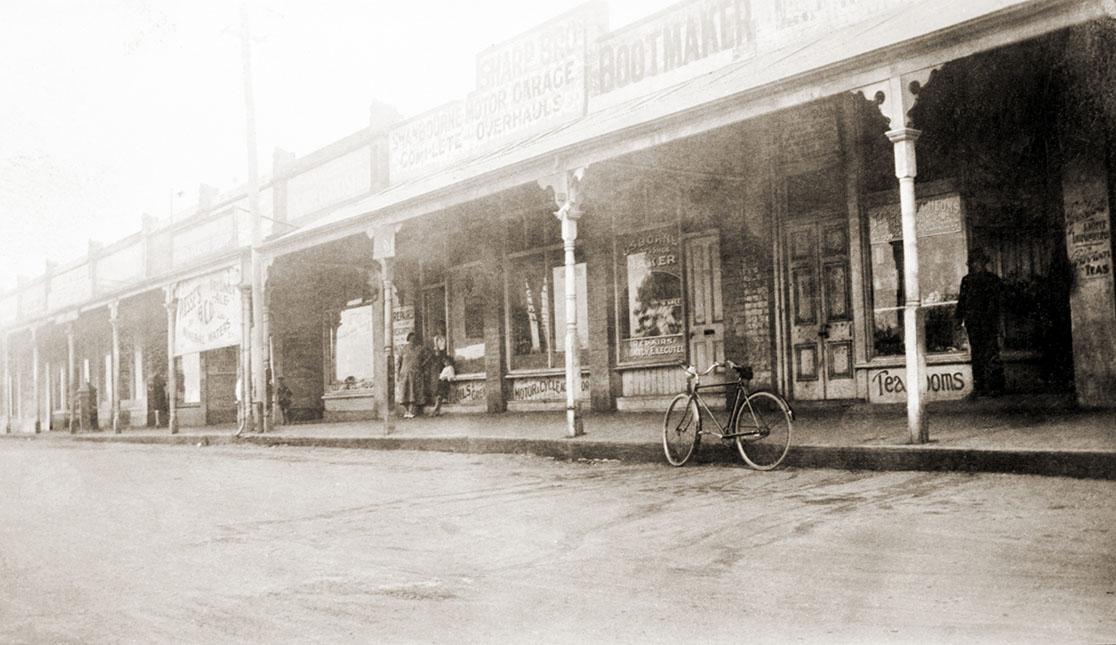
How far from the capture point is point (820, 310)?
464 inches

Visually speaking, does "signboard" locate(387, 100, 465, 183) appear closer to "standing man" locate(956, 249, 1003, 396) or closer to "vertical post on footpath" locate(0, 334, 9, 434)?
"standing man" locate(956, 249, 1003, 396)

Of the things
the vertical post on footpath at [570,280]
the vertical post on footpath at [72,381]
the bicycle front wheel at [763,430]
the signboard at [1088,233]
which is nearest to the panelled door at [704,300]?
the vertical post on footpath at [570,280]

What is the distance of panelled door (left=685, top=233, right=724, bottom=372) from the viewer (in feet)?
43.2

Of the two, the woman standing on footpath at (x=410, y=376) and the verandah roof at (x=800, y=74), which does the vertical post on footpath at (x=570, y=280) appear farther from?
the woman standing on footpath at (x=410, y=376)

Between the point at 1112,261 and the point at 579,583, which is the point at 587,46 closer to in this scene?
the point at 1112,261

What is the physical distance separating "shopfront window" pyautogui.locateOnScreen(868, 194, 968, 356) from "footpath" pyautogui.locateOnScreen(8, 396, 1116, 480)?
86 centimetres

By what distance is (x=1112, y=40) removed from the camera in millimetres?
8312

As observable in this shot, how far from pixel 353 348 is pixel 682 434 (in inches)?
526

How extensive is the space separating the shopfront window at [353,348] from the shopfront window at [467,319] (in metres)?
3.05

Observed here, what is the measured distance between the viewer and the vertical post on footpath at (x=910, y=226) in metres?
7.53

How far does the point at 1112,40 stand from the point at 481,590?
25.5ft

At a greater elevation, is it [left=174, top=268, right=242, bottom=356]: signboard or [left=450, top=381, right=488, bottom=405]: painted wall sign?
[left=174, top=268, right=242, bottom=356]: signboard

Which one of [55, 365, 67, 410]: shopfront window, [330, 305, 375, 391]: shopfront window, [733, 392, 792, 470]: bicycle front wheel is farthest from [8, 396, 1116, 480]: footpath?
[55, 365, 67, 410]: shopfront window

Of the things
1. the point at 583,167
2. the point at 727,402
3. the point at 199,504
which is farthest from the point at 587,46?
the point at 199,504
